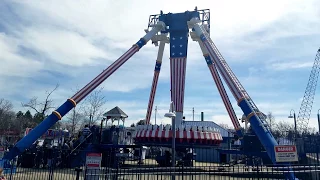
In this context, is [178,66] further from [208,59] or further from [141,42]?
[141,42]

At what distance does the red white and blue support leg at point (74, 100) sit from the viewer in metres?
18.7

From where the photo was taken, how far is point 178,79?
24344 mm

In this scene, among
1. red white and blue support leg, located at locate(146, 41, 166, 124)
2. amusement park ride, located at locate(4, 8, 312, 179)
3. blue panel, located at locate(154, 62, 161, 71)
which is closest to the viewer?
amusement park ride, located at locate(4, 8, 312, 179)

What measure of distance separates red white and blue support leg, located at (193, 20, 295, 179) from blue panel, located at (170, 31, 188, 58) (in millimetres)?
2291

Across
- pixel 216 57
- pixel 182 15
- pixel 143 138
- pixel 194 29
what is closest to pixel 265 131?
pixel 216 57

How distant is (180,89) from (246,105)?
721 cm

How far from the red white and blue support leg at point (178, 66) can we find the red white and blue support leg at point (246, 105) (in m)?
2.47

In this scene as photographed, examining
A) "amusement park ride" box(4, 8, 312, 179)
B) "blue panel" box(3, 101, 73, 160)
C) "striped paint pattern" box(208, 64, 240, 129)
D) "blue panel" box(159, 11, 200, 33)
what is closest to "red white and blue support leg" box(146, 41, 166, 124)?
"amusement park ride" box(4, 8, 312, 179)

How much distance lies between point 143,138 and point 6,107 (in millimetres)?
53529

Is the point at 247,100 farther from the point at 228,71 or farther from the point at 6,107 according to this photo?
the point at 6,107

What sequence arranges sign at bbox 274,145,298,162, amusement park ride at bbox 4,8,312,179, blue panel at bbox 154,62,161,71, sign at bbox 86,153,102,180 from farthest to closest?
blue panel at bbox 154,62,161,71
amusement park ride at bbox 4,8,312,179
sign at bbox 274,145,298,162
sign at bbox 86,153,102,180

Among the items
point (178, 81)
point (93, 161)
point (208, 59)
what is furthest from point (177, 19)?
point (93, 161)

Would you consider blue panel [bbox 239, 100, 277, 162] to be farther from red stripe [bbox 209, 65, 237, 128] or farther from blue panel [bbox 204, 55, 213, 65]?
blue panel [bbox 204, 55, 213, 65]

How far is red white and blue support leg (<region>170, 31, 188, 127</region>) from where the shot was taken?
23891 mm
